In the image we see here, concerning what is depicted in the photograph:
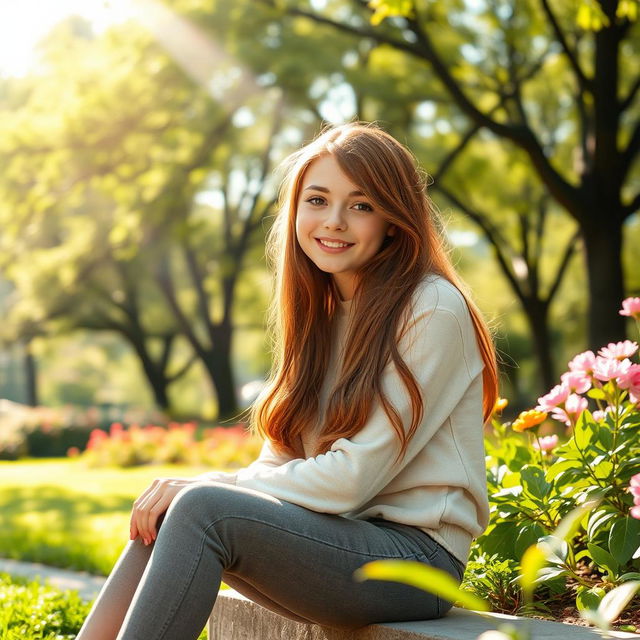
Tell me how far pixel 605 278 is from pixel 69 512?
5557 millimetres

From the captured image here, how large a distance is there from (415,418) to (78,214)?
73.9ft

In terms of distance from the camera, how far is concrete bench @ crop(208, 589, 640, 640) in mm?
2381

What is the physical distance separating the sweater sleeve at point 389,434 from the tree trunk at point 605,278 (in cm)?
665

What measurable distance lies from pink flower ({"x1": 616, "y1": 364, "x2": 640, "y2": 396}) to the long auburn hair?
435 millimetres

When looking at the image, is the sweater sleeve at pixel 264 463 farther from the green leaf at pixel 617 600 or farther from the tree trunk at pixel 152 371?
the tree trunk at pixel 152 371

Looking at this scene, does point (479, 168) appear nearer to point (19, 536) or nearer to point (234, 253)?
point (234, 253)

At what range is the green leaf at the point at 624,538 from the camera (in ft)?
9.25

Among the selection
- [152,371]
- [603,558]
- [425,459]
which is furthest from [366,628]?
[152,371]

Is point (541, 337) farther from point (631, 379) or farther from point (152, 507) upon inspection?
point (152, 507)

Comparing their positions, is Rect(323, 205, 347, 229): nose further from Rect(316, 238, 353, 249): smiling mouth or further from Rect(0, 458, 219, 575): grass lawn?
Rect(0, 458, 219, 575): grass lawn

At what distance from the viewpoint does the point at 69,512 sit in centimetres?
906

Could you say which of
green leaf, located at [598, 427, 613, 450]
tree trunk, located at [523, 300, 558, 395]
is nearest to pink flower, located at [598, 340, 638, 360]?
green leaf, located at [598, 427, 613, 450]

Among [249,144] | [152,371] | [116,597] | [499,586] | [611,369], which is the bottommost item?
[152,371]

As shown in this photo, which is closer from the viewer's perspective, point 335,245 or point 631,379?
point 335,245
